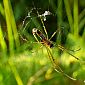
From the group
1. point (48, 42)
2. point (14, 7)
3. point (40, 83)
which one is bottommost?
point (40, 83)

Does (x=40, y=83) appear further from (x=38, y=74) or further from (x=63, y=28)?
(x=63, y=28)

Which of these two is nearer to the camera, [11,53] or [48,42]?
[48,42]

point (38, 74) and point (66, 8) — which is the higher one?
point (66, 8)

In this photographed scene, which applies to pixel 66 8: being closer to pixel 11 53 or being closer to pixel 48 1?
pixel 48 1

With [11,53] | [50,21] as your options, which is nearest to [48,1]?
[50,21]

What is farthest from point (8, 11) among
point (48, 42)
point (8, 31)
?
point (48, 42)

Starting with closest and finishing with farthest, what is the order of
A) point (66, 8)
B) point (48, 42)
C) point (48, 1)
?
point (48, 42), point (66, 8), point (48, 1)

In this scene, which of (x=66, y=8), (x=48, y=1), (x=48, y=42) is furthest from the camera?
(x=48, y=1)
